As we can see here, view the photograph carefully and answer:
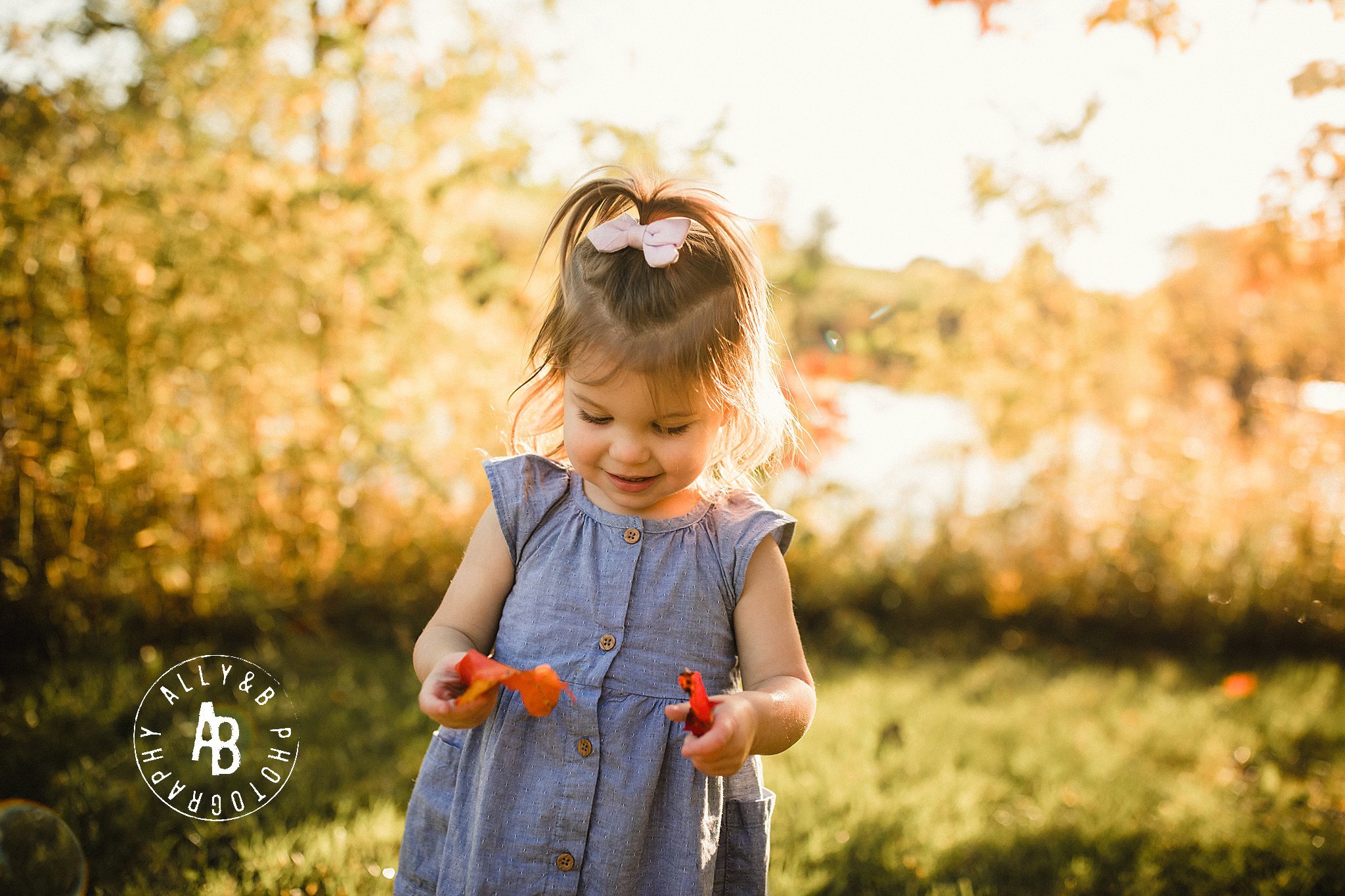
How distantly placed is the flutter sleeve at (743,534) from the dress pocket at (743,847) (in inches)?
13.7

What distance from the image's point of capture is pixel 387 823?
7.57ft

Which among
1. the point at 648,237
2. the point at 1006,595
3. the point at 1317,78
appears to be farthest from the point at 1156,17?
the point at 1006,595

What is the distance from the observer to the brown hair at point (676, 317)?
1445 mm

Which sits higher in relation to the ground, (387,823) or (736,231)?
(736,231)

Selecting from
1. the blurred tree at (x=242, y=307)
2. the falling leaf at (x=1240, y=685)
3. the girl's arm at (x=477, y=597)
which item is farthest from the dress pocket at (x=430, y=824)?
the falling leaf at (x=1240, y=685)

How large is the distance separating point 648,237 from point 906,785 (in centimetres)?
203

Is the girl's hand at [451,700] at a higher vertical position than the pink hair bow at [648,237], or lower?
lower

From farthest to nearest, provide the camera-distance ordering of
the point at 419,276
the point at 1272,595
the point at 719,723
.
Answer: the point at 1272,595 → the point at 419,276 → the point at 719,723

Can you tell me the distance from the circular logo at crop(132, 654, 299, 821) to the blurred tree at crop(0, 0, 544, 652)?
462mm

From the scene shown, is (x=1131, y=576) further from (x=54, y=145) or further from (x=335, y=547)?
(x=54, y=145)

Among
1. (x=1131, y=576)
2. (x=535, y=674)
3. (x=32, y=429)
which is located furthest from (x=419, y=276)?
(x=1131, y=576)

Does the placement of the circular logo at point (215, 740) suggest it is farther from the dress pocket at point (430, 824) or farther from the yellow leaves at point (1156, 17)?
the yellow leaves at point (1156, 17)

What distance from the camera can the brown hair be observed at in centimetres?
145

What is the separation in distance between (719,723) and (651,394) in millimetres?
480
